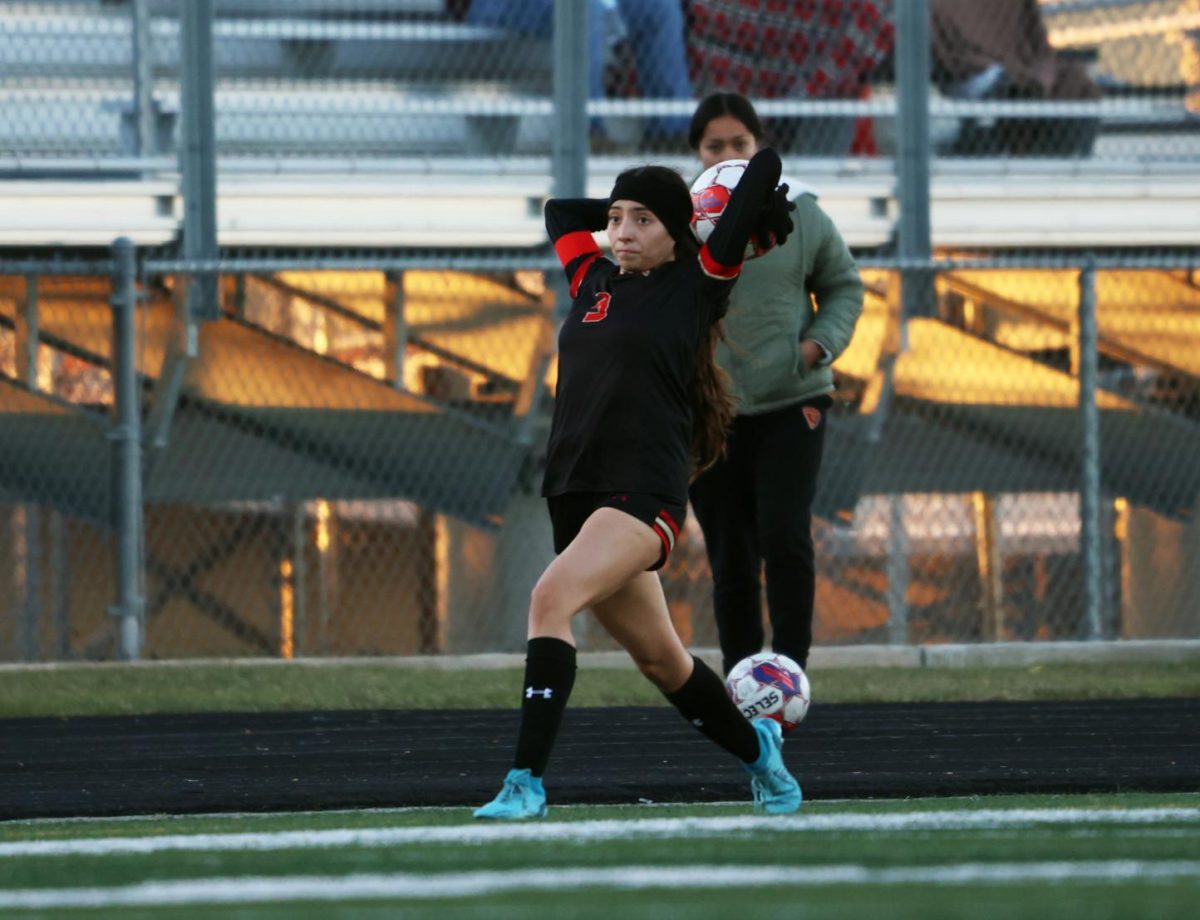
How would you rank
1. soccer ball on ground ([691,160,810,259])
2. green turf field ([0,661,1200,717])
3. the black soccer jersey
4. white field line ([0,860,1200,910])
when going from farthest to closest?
green turf field ([0,661,1200,717]), soccer ball on ground ([691,160,810,259]), the black soccer jersey, white field line ([0,860,1200,910])

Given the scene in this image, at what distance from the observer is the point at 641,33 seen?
444 inches

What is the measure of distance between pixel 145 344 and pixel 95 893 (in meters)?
6.77

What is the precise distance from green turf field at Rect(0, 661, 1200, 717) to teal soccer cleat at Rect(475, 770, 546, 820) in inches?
133

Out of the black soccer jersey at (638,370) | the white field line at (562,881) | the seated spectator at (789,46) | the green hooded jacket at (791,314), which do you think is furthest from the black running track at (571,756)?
the seated spectator at (789,46)

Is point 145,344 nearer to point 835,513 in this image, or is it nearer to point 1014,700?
point 835,513

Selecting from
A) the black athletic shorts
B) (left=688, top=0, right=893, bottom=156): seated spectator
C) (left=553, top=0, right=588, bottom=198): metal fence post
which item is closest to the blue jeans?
(left=688, top=0, right=893, bottom=156): seated spectator

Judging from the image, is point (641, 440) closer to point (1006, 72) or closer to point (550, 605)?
point (550, 605)

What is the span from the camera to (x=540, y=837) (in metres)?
4.48

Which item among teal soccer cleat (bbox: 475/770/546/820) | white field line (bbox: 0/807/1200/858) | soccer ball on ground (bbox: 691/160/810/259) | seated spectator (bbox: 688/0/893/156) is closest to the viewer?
white field line (bbox: 0/807/1200/858)

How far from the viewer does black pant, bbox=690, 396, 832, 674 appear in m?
6.76

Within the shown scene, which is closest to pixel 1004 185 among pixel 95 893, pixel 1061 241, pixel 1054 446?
pixel 1061 241

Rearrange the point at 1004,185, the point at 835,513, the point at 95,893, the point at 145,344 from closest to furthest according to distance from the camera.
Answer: the point at 95,893
the point at 145,344
the point at 835,513
the point at 1004,185

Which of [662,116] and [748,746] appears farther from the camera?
[662,116]

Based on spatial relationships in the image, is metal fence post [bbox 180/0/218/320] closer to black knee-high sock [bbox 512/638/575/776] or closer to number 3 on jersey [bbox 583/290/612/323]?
number 3 on jersey [bbox 583/290/612/323]
